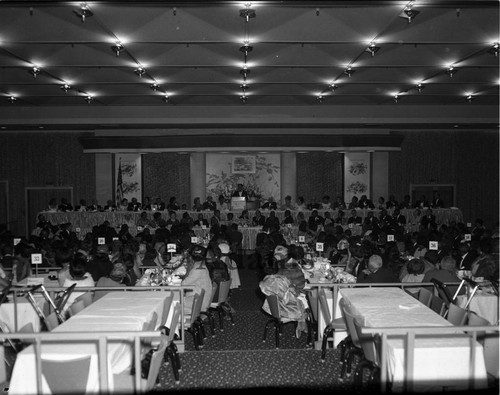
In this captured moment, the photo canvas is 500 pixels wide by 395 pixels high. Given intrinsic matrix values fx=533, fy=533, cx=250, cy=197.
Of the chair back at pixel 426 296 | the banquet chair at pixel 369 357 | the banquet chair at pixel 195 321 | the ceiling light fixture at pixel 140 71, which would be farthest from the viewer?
the ceiling light fixture at pixel 140 71

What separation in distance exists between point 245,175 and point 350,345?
47.4ft

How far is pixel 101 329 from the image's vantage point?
174 inches

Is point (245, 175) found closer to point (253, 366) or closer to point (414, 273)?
point (414, 273)

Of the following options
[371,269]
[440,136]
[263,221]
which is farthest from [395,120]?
[371,269]

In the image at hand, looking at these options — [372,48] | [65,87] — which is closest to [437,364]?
[372,48]

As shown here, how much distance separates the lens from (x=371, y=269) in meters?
7.08

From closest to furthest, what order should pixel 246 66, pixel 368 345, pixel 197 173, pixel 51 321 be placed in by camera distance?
pixel 368 345 → pixel 51 321 → pixel 246 66 → pixel 197 173

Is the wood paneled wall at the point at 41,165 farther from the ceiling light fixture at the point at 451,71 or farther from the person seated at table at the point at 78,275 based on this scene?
the person seated at table at the point at 78,275

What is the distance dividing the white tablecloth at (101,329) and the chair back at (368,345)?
190cm

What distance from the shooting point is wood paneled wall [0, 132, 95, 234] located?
→ 62.7 feet

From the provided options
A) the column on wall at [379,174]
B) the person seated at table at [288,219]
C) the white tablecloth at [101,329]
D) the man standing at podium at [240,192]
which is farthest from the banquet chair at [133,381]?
the column on wall at [379,174]

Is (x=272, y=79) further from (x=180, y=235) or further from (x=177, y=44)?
(x=180, y=235)

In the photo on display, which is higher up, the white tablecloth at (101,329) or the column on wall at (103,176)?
the column on wall at (103,176)

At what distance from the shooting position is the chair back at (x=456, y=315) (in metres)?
4.85
